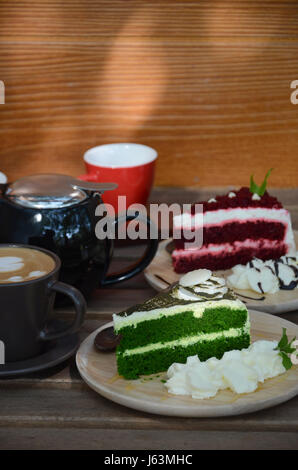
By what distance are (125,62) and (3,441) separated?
1200mm

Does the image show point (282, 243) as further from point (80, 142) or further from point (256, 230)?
point (80, 142)

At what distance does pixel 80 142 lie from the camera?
6.26ft

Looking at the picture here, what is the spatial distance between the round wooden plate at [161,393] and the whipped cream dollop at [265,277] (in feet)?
1.04

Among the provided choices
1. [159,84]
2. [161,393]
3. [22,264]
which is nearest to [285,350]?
[161,393]

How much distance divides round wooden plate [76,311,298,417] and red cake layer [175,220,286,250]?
612 millimetres

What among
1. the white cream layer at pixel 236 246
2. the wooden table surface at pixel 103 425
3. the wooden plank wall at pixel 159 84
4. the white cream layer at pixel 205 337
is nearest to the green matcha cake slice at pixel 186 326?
the white cream layer at pixel 205 337

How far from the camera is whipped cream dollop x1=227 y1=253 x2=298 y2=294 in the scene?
1.36m

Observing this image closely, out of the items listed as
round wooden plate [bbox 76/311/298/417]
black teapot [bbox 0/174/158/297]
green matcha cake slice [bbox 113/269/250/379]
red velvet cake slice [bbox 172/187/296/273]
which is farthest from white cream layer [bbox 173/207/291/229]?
round wooden plate [bbox 76/311/298/417]

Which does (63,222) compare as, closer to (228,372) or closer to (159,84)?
(228,372)

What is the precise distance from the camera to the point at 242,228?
1677mm

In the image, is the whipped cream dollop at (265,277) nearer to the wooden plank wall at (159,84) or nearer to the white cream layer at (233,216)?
the white cream layer at (233,216)

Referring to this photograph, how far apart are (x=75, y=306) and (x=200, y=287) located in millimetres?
254

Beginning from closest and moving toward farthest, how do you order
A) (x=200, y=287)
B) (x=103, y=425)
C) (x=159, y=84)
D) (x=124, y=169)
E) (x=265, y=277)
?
(x=103, y=425), (x=200, y=287), (x=265, y=277), (x=124, y=169), (x=159, y=84)
